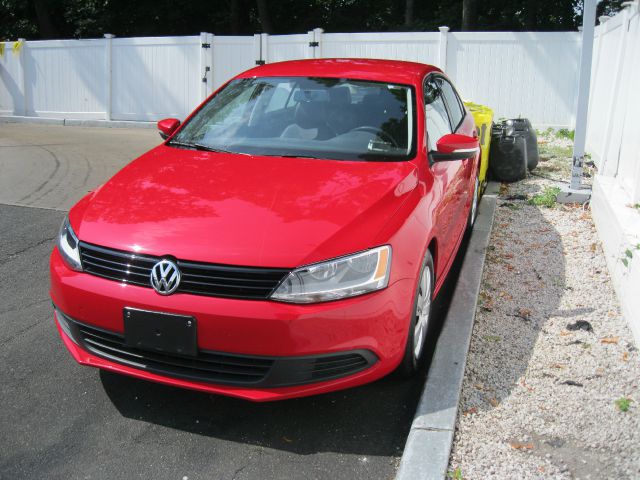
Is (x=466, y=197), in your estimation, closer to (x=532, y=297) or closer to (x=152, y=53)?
(x=532, y=297)

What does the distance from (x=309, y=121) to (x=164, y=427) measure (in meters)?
2.09

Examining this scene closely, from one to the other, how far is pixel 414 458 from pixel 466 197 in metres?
2.83

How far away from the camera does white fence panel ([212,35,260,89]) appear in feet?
50.3

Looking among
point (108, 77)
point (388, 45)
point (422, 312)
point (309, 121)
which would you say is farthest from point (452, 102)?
point (108, 77)

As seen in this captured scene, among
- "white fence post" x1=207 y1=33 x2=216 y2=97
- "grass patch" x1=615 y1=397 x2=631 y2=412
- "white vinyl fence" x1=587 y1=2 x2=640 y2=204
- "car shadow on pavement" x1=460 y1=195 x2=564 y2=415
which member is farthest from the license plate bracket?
"white fence post" x1=207 y1=33 x2=216 y2=97

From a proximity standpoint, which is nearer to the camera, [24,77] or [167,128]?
[167,128]

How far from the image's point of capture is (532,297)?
15.2ft

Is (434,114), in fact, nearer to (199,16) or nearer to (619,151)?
(619,151)

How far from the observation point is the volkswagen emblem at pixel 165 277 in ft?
9.43

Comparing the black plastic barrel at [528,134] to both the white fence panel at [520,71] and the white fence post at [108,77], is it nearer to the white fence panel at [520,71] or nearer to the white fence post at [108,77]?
the white fence panel at [520,71]

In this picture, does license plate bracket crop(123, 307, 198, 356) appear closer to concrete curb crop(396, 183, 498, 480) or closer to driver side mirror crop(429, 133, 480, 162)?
concrete curb crop(396, 183, 498, 480)

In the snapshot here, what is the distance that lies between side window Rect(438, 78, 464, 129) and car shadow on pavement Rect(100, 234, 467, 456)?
8.06ft

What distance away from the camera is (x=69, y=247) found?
10.8ft

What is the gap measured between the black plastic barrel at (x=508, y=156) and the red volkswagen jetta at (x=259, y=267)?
4.32 m
